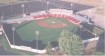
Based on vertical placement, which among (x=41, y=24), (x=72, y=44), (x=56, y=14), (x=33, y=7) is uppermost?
(x=72, y=44)

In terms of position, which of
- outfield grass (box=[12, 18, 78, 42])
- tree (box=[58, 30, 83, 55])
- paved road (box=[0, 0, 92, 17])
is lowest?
outfield grass (box=[12, 18, 78, 42])

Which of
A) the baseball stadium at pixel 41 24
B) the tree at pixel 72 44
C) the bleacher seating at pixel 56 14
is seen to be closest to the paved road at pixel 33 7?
the baseball stadium at pixel 41 24

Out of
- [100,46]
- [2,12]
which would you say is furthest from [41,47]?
[2,12]

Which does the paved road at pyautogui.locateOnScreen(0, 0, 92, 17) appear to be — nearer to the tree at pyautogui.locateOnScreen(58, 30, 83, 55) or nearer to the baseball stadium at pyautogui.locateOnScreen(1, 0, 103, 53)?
the baseball stadium at pyautogui.locateOnScreen(1, 0, 103, 53)

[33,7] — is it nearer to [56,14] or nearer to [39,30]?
[56,14]

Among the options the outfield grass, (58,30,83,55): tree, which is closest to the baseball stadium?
the outfield grass

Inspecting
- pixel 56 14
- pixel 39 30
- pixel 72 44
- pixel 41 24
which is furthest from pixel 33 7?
pixel 72 44

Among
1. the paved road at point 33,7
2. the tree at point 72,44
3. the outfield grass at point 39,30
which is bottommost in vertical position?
the outfield grass at point 39,30

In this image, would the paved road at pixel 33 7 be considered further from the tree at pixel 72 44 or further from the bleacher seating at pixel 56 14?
the tree at pixel 72 44
